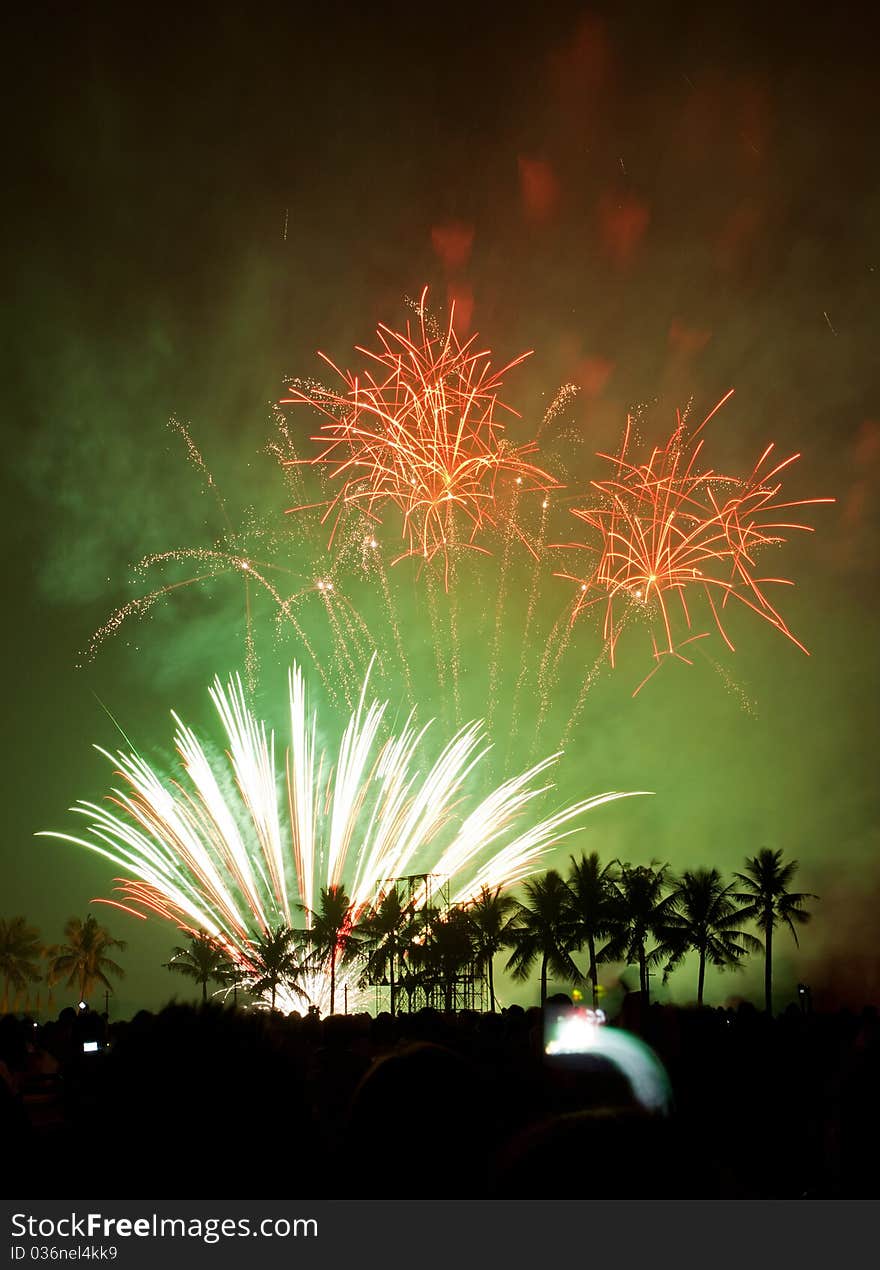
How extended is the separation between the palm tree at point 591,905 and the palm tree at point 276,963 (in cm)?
1352

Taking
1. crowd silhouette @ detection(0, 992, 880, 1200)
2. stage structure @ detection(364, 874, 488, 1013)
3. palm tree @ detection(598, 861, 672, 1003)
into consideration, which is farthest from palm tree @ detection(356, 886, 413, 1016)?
crowd silhouette @ detection(0, 992, 880, 1200)

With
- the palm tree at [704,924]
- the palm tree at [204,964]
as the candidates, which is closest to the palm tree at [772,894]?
the palm tree at [704,924]

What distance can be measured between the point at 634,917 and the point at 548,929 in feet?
13.8

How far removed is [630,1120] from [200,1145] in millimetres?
886

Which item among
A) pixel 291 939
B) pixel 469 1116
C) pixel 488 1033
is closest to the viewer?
pixel 469 1116

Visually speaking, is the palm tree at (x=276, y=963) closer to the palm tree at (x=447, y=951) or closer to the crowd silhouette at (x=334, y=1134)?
the palm tree at (x=447, y=951)

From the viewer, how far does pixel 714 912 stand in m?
43.1

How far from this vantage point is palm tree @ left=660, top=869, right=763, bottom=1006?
42.9 metres

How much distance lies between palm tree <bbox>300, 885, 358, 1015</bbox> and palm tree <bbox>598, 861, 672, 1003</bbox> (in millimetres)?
11493

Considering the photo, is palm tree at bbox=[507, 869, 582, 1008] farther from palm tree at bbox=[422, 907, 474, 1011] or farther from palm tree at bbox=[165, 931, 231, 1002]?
palm tree at bbox=[165, 931, 231, 1002]
